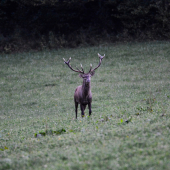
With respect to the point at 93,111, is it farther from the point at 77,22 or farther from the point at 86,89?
the point at 77,22

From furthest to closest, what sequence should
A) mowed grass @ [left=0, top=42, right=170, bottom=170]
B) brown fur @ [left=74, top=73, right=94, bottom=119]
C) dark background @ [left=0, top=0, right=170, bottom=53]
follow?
1. dark background @ [left=0, top=0, right=170, bottom=53]
2. brown fur @ [left=74, top=73, right=94, bottom=119]
3. mowed grass @ [left=0, top=42, right=170, bottom=170]

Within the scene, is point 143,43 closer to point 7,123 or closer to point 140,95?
point 140,95

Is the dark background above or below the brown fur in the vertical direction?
above

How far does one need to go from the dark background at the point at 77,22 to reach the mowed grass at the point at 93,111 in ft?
7.75

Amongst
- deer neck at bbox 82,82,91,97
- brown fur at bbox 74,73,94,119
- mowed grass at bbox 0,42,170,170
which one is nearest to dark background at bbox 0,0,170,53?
mowed grass at bbox 0,42,170,170

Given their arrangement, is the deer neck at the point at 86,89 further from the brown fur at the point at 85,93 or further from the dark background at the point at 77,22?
the dark background at the point at 77,22

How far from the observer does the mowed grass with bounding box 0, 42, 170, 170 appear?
5.27m

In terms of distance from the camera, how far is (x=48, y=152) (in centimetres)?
586

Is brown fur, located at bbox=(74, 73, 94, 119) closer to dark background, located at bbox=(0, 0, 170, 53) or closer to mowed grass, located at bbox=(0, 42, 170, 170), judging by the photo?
mowed grass, located at bbox=(0, 42, 170, 170)

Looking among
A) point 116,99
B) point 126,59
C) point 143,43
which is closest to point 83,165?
point 116,99

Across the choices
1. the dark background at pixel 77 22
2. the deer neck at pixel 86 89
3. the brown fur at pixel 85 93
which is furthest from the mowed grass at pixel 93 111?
the dark background at pixel 77 22

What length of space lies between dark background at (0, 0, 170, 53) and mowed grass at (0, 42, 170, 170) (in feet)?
7.75

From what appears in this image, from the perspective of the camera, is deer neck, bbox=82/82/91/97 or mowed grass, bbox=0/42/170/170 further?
deer neck, bbox=82/82/91/97

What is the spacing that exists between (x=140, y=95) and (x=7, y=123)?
666cm
